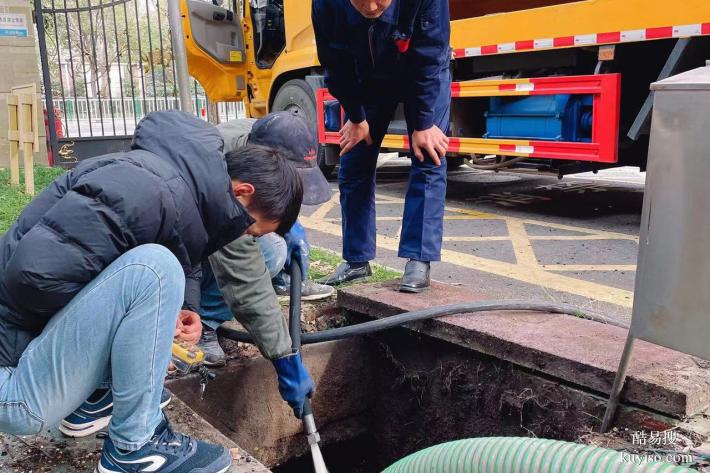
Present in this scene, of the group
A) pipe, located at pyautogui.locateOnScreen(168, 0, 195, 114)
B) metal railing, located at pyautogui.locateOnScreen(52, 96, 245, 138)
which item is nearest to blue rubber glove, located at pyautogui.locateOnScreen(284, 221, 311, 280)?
metal railing, located at pyautogui.locateOnScreen(52, 96, 245, 138)

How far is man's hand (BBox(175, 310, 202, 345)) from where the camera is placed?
1.82m

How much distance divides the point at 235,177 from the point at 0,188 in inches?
225

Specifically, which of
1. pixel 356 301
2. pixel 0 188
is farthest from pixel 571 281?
pixel 0 188

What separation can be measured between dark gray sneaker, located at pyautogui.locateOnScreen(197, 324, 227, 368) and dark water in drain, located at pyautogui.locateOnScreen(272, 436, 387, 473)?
81cm

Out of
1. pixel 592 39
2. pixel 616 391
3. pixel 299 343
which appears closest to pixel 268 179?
pixel 299 343

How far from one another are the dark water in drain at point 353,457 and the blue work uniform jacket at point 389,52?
1473mm

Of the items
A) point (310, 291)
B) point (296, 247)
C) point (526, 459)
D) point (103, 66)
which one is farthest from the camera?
point (103, 66)

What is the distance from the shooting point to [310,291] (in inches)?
123

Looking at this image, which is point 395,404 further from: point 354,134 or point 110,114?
point 110,114

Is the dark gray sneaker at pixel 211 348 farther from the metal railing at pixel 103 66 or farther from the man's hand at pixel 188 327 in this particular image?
the metal railing at pixel 103 66

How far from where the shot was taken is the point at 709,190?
150 centimetres

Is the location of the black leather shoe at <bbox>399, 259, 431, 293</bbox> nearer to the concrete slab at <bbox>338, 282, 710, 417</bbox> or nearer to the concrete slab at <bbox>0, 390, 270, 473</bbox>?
the concrete slab at <bbox>338, 282, 710, 417</bbox>

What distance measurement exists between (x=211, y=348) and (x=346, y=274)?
932 mm

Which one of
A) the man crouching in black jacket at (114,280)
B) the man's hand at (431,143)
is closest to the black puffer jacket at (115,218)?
the man crouching in black jacket at (114,280)
